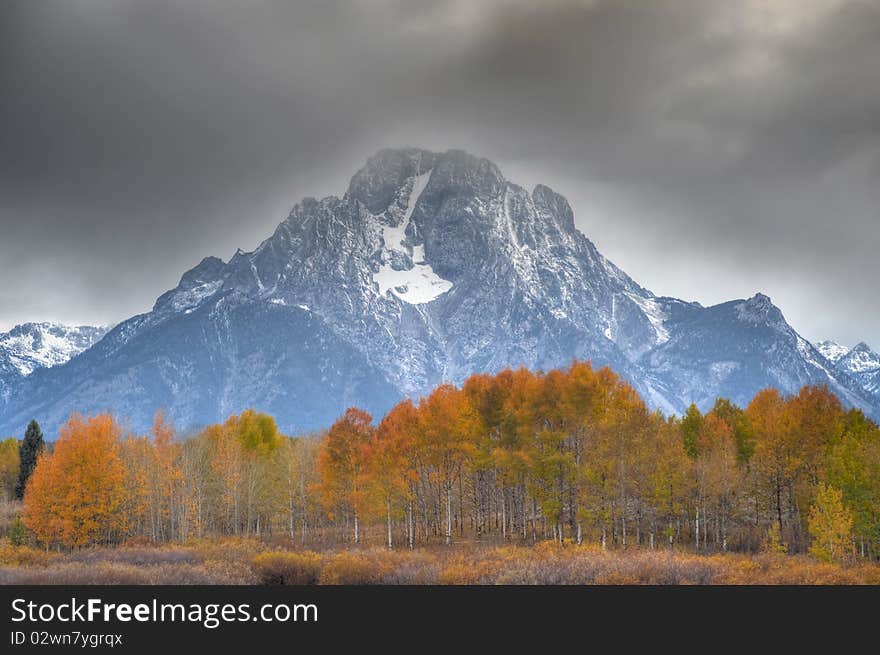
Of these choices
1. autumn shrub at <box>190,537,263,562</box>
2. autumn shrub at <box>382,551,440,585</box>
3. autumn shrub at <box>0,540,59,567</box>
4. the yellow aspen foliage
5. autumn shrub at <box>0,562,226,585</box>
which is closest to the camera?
autumn shrub at <box>0,562,226,585</box>

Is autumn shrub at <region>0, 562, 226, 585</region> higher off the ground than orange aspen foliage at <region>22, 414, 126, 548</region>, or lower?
lower

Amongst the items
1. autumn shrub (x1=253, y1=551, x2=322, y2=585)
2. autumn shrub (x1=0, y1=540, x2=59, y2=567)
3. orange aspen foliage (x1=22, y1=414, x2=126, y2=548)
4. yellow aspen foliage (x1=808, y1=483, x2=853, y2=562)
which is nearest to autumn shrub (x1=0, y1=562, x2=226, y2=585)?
autumn shrub (x1=253, y1=551, x2=322, y2=585)

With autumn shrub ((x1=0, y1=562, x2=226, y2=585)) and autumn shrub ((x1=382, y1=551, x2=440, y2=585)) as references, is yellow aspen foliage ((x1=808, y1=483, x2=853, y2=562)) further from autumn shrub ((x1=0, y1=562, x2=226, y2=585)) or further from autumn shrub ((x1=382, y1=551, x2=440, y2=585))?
autumn shrub ((x1=0, y1=562, x2=226, y2=585))

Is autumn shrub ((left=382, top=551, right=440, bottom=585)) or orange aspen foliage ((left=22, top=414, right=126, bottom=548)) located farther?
orange aspen foliage ((left=22, top=414, right=126, bottom=548))

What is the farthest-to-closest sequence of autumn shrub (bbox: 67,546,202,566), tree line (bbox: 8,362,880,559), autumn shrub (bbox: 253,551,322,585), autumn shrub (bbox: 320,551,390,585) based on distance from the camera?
tree line (bbox: 8,362,880,559)
autumn shrub (bbox: 67,546,202,566)
autumn shrub (bbox: 253,551,322,585)
autumn shrub (bbox: 320,551,390,585)

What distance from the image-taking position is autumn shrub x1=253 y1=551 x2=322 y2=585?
130 ft

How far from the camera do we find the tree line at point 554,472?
2060 inches

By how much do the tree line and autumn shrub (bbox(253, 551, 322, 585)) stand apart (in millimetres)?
18171

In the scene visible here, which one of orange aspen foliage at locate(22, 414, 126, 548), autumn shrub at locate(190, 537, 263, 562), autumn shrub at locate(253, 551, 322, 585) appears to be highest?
orange aspen foliage at locate(22, 414, 126, 548)

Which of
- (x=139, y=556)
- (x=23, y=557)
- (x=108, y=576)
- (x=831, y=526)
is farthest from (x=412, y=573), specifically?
(x=831, y=526)

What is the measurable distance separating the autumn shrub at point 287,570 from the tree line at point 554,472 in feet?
59.6

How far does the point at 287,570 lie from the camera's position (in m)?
40.9

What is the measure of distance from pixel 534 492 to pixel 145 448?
44.7 metres
